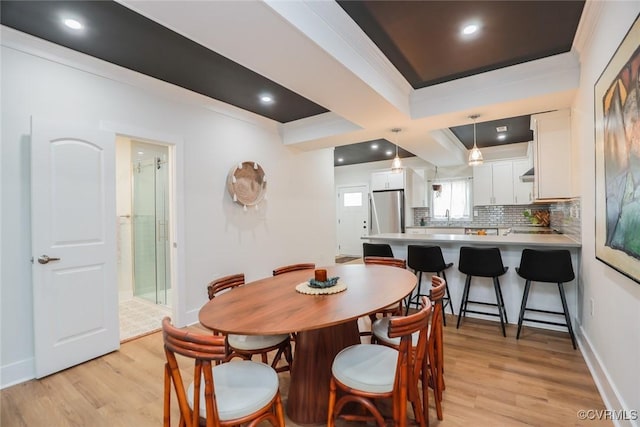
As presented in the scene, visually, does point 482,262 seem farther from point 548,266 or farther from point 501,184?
point 501,184

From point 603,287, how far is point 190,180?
3.71 m

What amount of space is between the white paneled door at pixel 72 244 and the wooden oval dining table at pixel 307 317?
1538 mm

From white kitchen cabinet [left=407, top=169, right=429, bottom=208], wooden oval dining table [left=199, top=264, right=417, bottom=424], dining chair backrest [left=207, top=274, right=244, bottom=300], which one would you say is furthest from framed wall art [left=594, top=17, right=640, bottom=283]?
white kitchen cabinet [left=407, top=169, right=429, bottom=208]

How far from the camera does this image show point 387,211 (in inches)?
277

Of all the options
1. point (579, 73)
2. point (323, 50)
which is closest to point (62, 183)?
point (323, 50)

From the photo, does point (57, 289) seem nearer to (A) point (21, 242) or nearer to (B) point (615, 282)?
(A) point (21, 242)

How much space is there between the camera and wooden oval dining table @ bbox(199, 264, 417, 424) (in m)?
1.40

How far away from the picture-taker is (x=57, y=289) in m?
2.40

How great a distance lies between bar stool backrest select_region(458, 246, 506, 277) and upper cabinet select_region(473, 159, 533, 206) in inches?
140

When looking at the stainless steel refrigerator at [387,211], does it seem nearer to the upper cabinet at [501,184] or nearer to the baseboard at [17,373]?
the upper cabinet at [501,184]

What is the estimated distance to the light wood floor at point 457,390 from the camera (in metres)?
1.84

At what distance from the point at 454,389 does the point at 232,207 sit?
→ 9.76 ft

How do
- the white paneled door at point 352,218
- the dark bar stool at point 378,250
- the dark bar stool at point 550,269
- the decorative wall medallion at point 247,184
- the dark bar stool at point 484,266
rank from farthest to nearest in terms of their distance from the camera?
the white paneled door at point 352,218, the decorative wall medallion at point 247,184, the dark bar stool at point 378,250, the dark bar stool at point 484,266, the dark bar stool at point 550,269

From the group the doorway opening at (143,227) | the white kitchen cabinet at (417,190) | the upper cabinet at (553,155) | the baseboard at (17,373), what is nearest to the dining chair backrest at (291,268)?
the baseboard at (17,373)
